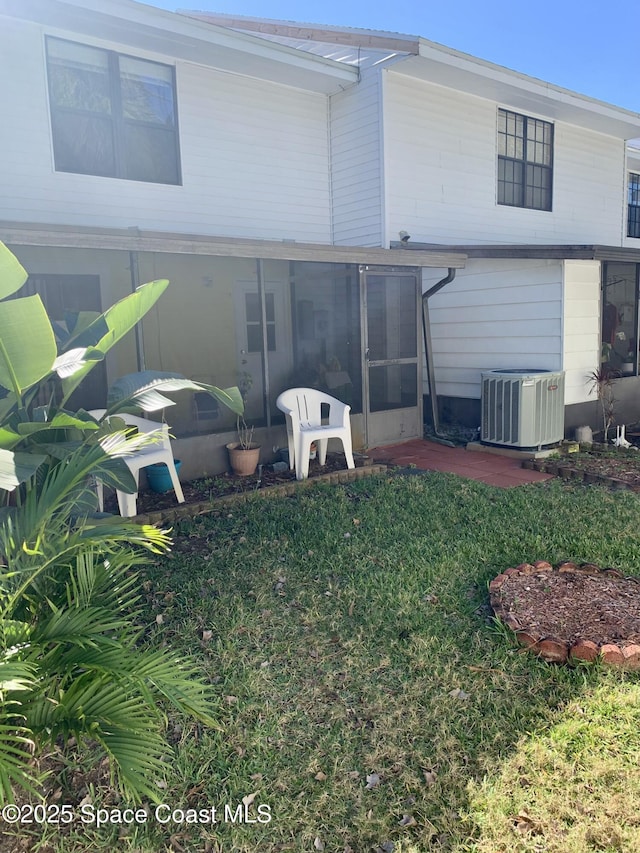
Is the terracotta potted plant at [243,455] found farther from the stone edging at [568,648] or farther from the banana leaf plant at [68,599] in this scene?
the stone edging at [568,648]

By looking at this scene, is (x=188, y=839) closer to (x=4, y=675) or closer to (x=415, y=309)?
(x=4, y=675)

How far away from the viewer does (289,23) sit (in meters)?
10.3

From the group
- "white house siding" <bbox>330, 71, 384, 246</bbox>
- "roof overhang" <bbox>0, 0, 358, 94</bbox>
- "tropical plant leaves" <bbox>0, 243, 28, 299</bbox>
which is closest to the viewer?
"tropical plant leaves" <bbox>0, 243, 28, 299</bbox>

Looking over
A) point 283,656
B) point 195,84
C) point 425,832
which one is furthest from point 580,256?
point 425,832

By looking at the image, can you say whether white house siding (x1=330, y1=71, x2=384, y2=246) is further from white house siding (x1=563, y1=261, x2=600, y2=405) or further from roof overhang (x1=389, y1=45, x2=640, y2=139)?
white house siding (x1=563, y1=261, x2=600, y2=405)

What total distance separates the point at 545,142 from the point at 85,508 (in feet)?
36.3

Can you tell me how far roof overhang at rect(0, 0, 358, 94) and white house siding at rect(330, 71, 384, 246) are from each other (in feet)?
0.97

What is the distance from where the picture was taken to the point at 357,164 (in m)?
9.34

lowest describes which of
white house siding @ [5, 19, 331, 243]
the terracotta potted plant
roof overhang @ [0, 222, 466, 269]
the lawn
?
the lawn

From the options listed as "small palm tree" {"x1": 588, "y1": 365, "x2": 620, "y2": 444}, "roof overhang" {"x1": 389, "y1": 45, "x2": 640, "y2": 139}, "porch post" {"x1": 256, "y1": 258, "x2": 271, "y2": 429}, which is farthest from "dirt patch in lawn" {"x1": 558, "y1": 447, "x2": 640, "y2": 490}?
"roof overhang" {"x1": 389, "y1": 45, "x2": 640, "y2": 139}

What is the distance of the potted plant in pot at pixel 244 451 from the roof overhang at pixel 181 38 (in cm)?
407

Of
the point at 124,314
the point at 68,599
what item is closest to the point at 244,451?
the point at 124,314

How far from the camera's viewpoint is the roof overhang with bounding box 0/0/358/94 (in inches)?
269

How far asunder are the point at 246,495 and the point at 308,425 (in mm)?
1352
